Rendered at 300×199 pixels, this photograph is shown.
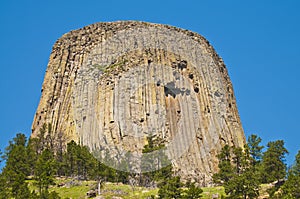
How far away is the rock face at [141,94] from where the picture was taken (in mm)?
102875

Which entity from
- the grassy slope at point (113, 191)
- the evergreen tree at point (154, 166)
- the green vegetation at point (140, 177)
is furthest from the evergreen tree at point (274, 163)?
the evergreen tree at point (154, 166)

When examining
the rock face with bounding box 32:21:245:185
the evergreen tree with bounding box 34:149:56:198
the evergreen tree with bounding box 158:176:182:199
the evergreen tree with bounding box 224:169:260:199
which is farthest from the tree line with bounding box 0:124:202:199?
the rock face with bounding box 32:21:245:185

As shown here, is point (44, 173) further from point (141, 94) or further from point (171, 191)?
point (141, 94)

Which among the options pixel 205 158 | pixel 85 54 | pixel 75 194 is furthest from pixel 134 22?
pixel 75 194

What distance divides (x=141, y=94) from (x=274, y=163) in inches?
1531

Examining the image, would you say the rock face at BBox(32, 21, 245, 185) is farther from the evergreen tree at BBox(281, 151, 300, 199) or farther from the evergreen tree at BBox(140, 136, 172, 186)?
the evergreen tree at BBox(281, 151, 300, 199)

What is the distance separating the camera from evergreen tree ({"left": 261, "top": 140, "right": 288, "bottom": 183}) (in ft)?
233

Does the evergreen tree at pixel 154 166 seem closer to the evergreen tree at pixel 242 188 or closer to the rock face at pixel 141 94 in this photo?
the rock face at pixel 141 94

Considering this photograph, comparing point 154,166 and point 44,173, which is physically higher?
point 154,166

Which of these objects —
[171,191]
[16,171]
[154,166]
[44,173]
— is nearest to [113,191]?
[44,173]

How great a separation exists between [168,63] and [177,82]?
4.06 meters

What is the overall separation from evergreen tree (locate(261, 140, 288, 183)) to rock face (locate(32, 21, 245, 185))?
2200 centimetres

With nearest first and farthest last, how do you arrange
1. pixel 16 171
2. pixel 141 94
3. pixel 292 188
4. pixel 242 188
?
1. pixel 292 188
2. pixel 242 188
3. pixel 16 171
4. pixel 141 94

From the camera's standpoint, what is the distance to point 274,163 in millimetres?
73312
